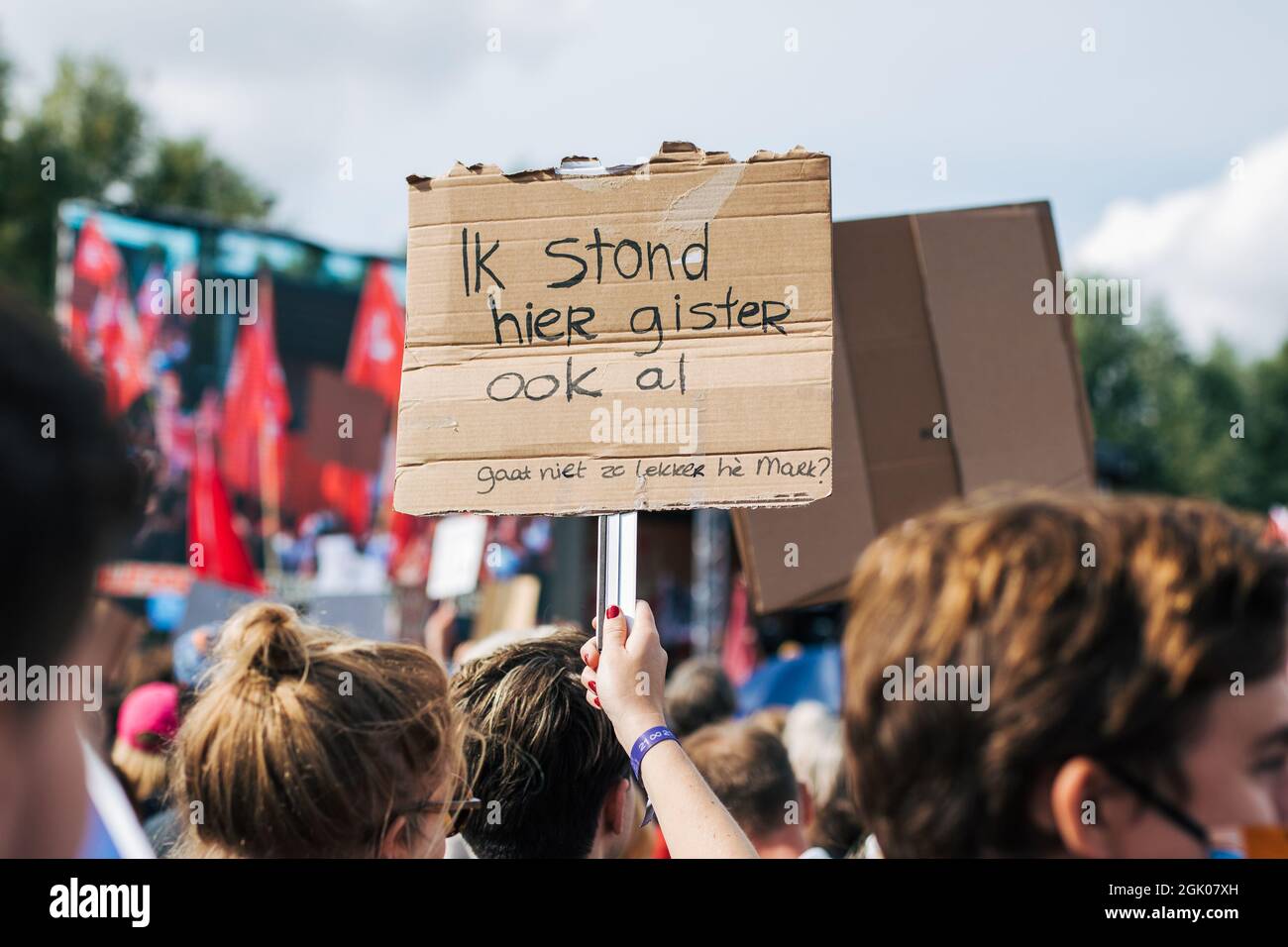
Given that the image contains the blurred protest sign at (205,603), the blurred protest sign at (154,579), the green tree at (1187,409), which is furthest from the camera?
the green tree at (1187,409)

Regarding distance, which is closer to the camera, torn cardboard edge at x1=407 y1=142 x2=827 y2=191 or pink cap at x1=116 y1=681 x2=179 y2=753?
torn cardboard edge at x1=407 y1=142 x2=827 y2=191

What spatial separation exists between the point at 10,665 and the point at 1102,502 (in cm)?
90

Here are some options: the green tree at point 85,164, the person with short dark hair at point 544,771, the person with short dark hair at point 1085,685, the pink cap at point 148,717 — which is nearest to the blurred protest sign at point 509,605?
the pink cap at point 148,717

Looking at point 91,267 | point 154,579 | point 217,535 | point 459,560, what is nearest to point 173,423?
point 154,579

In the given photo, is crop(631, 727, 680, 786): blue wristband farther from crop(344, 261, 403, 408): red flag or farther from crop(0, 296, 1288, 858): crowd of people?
crop(344, 261, 403, 408): red flag

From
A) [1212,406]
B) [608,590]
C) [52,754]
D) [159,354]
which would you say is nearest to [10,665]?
[52,754]

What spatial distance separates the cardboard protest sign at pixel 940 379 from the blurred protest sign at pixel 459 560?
137 inches

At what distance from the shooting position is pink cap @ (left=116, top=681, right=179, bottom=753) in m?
3.45

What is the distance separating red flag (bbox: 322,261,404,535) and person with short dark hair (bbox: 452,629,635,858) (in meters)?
10.9

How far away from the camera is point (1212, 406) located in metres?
63.0

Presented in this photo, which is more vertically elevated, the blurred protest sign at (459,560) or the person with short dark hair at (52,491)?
the person with short dark hair at (52,491)

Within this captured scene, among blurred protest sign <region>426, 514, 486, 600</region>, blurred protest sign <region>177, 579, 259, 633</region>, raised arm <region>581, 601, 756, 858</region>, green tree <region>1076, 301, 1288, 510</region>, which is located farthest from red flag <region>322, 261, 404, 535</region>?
green tree <region>1076, 301, 1288, 510</region>

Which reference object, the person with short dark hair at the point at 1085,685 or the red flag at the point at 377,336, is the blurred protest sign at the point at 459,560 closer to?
the person with short dark hair at the point at 1085,685

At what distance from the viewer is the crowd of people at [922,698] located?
3.00ft
